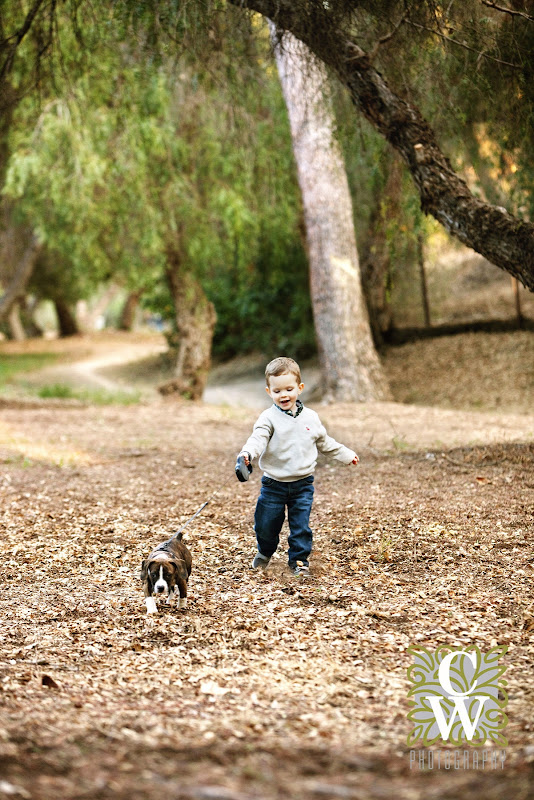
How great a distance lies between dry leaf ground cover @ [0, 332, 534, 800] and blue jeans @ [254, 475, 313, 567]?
0.17 m

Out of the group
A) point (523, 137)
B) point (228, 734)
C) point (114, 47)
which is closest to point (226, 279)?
point (114, 47)

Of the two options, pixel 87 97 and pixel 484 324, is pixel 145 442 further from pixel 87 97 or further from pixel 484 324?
pixel 484 324

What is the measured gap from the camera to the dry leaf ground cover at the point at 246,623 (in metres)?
2.13

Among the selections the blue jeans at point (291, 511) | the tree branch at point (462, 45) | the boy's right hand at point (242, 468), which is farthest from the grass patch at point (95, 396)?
the boy's right hand at point (242, 468)

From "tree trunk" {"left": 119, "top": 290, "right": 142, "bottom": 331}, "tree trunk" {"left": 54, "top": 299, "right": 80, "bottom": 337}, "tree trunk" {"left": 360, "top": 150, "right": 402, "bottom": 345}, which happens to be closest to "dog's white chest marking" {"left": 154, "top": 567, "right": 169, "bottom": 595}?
"tree trunk" {"left": 360, "top": 150, "right": 402, "bottom": 345}

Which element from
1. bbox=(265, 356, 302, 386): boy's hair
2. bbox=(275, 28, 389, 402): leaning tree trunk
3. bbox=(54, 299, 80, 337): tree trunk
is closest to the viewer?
bbox=(265, 356, 302, 386): boy's hair

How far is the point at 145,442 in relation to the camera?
27.2 feet

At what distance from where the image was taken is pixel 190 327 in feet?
40.7

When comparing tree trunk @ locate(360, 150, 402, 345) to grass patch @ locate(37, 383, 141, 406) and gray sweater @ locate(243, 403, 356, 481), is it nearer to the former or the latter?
grass patch @ locate(37, 383, 141, 406)

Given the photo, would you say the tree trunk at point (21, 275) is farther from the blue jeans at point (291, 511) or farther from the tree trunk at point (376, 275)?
the blue jeans at point (291, 511)

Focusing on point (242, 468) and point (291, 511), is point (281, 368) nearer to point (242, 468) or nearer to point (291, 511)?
point (242, 468)

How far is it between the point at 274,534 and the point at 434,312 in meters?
10.5

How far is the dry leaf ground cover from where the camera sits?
213 cm

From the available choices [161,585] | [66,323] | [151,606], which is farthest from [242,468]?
[66,323]
